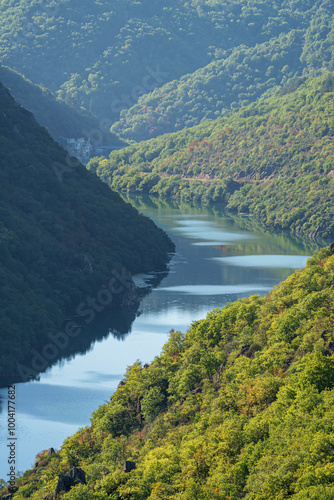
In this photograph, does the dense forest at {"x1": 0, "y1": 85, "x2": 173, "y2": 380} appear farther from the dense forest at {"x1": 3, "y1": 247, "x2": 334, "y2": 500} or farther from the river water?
the dense forest at {"x1": 3, "y1": 247, "x2": 334, "y2": 500}

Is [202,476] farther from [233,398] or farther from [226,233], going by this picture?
[226,233]

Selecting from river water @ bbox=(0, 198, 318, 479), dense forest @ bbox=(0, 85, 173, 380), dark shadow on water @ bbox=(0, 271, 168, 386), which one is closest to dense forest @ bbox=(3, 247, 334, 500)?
river water @ bbox=(0, 198, 318, 479)

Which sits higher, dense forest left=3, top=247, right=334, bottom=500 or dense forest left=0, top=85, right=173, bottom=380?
dense forest left=0, top=85, right=173, bottom=380

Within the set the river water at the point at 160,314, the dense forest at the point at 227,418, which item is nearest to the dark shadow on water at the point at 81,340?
the river water at the point at 160,314

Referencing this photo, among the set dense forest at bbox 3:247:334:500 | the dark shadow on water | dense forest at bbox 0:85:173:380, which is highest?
dense forest at bbox 0:85:173:380

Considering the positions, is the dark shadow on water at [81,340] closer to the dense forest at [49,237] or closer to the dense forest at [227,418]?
the dense forest at [49,237]

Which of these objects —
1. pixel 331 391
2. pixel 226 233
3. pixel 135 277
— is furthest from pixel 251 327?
pixel 226 233
